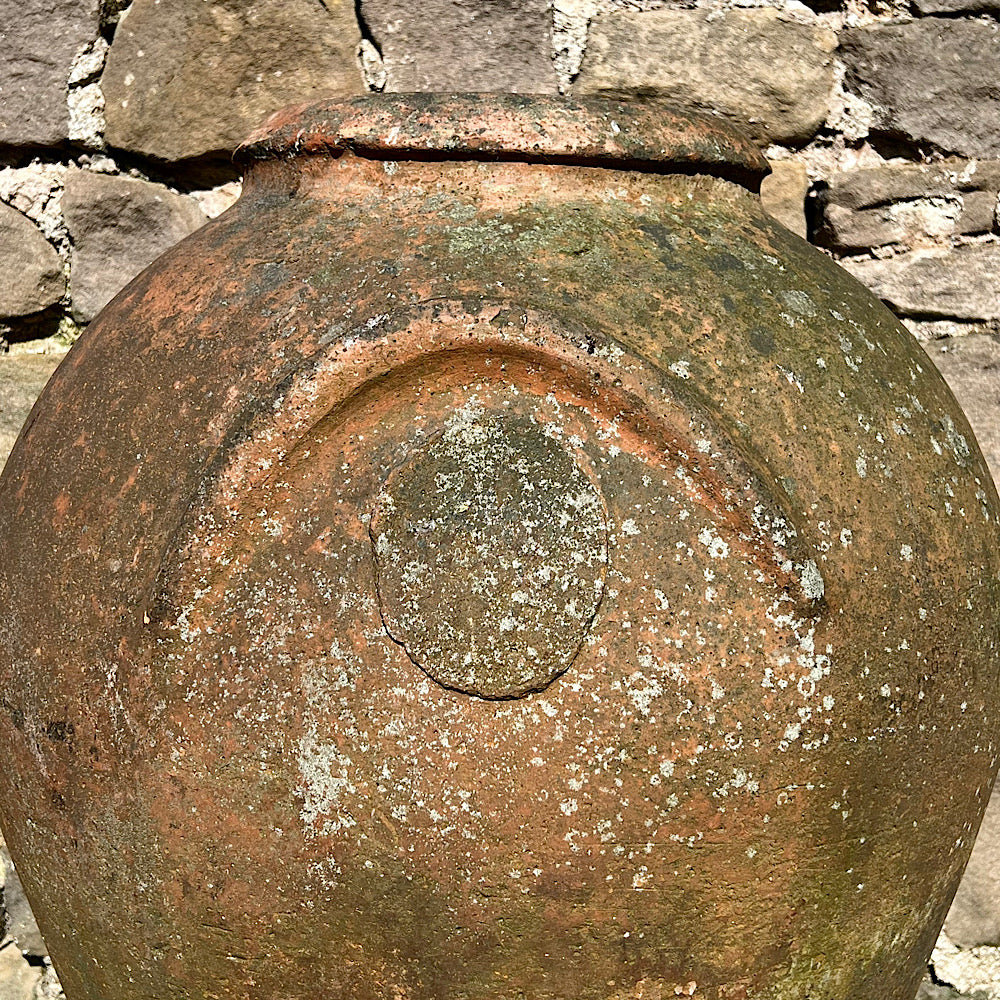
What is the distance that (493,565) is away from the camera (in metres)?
0.97

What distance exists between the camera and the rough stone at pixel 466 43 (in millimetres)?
1896

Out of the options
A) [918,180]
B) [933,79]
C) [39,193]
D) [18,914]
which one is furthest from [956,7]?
[18,914]

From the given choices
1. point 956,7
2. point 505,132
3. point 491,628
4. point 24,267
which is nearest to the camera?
point 491,628

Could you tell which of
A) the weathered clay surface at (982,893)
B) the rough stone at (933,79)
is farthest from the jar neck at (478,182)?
the weathered clay surface at (982,893)

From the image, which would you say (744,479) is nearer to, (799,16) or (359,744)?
(359,744)

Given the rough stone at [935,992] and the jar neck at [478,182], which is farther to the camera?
the rough stone at [935,992]

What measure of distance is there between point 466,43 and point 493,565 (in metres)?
1.25

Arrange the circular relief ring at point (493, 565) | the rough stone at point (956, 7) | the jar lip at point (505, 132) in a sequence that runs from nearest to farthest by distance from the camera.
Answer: the circular relief ring at point (493, 565)
the jar lip at point (505, 132)
the rough stone at point (956, 7)

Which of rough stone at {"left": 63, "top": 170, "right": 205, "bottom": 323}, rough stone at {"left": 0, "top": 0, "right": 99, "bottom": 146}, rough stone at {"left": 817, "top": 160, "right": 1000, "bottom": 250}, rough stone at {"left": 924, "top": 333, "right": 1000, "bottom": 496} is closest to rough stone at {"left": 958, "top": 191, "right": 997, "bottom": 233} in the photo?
rough stone at {"left": 817, "top": 160, "right": 1000, "bottom": 250}

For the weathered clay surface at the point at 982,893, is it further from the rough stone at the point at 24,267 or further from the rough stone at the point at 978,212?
the rough stone at the point at 24,267

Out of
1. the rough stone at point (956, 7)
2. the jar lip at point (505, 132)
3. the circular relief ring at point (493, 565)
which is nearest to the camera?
the circular relief ring at point (493, 565)

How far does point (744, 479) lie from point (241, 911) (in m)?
0.58

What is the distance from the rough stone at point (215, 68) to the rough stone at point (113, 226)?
0.07 meters

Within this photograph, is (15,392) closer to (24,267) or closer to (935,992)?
(24,267)
